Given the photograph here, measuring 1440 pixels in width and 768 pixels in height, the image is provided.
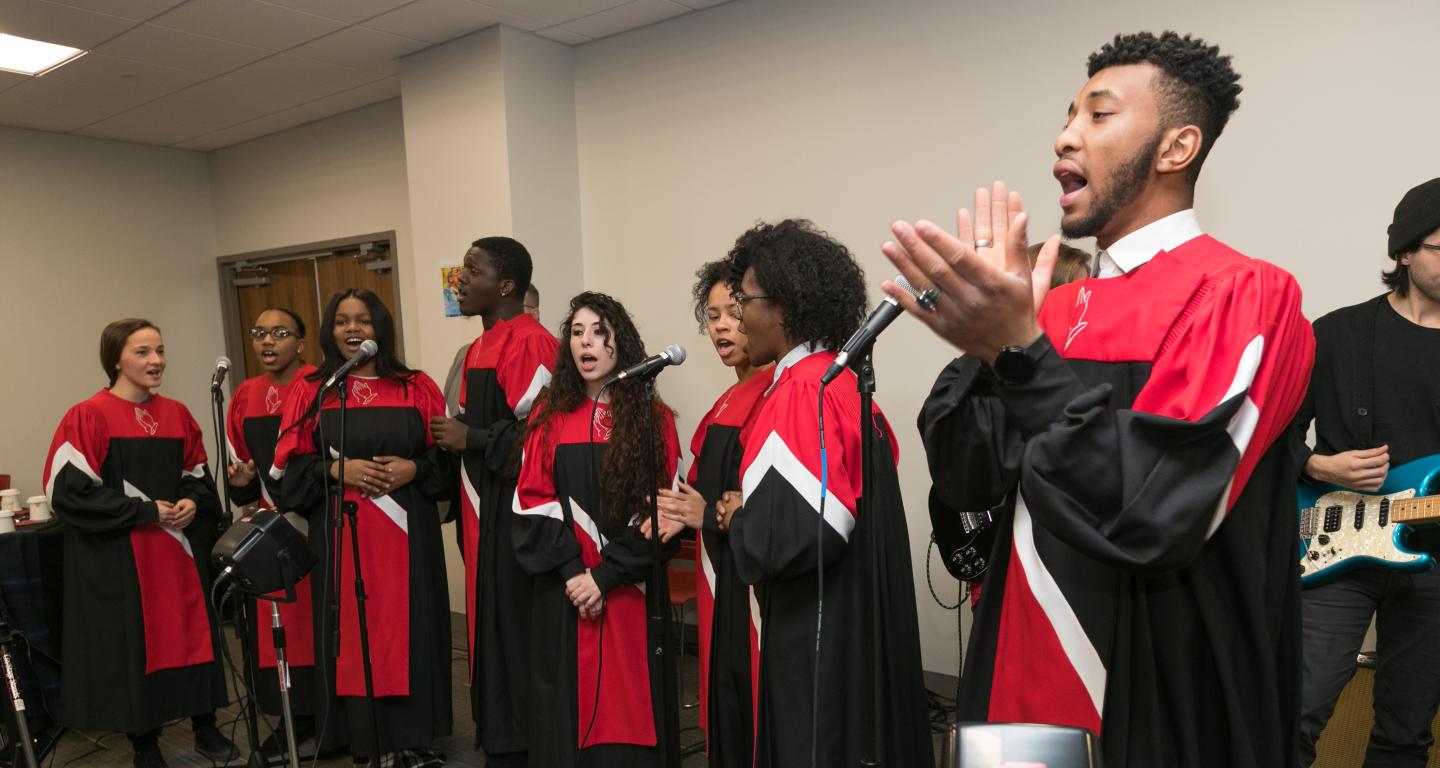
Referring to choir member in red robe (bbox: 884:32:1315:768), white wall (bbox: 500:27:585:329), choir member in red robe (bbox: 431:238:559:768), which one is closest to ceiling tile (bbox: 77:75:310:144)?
white wall (bbox: 500:27:585:329)

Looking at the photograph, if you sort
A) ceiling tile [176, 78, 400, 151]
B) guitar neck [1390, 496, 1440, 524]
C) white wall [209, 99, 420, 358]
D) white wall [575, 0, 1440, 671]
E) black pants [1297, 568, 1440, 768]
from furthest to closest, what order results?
white wall [209, 99, 420, 358] → ceiling tile [176, 78, 400, 151] → white wall [575, 0, 1440, 671] → black pants [1297, 568, 1440, 768] → guitar neck [1390, 496, 1440, 524]

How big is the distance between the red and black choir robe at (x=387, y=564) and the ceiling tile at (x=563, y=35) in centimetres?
217

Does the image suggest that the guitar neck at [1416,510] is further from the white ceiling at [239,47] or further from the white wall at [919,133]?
the white ceiling at [239,47]

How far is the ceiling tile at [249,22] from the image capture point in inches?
160

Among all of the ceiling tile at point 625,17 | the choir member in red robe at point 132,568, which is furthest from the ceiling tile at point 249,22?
the choir member in red robe at point 132,568

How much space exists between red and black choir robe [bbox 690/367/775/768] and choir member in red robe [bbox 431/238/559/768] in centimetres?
80

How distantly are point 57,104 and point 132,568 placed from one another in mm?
3581

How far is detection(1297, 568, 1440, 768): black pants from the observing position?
2369 millimetres

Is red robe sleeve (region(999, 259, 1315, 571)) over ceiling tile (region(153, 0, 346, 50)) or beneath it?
beneath

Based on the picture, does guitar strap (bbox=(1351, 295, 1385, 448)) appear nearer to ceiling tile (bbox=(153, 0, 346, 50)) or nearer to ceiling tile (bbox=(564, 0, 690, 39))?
ceiling tile (bbox=(564, 0, 690, 39))

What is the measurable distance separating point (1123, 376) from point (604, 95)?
404cm

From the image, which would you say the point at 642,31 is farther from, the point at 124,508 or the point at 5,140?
the point at 5,140

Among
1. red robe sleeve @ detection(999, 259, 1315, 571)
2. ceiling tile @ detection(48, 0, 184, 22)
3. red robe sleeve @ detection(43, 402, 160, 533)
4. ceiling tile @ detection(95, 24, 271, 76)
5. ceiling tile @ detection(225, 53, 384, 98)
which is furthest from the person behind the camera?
ceiling tile @ detection(225, 53, 384, 98)

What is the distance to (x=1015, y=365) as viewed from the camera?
1.08 m
